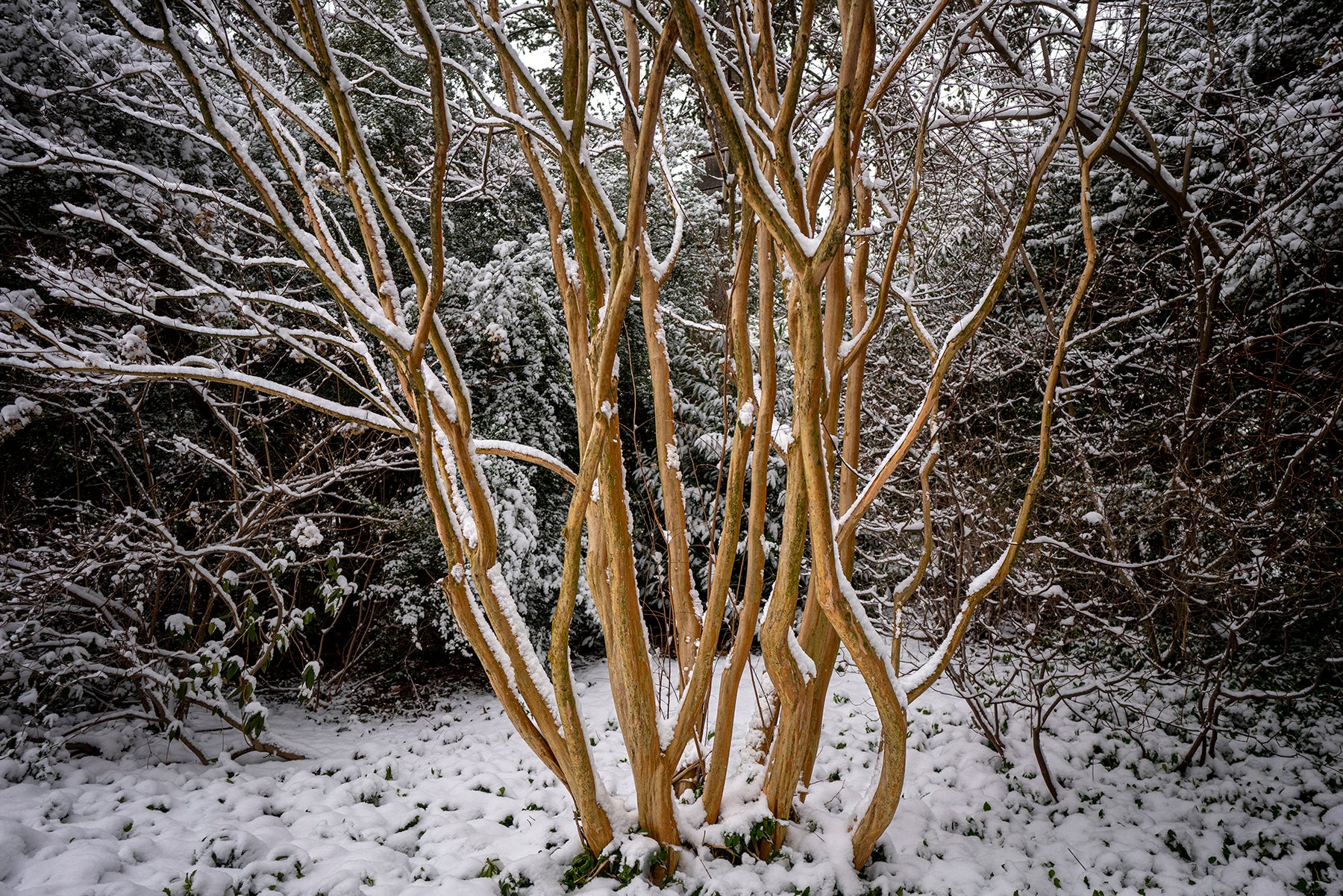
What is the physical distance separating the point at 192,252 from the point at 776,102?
386 cm

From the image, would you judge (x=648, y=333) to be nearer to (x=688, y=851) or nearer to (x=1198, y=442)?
(x=688, y=851)

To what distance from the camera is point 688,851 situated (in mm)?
2047

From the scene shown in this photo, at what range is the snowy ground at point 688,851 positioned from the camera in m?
2.01

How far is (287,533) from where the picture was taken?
12.7 feet

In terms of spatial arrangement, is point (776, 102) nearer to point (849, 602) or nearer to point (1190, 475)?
point (849, 602)

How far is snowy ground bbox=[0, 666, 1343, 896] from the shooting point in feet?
6.60

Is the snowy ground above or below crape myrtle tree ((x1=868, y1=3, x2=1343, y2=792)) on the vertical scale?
below

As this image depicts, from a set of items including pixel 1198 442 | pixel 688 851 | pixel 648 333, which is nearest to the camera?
pixel 688 851

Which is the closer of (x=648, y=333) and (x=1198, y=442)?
(x=648, y=333)

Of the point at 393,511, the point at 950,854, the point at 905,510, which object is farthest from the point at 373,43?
the point at 950,854

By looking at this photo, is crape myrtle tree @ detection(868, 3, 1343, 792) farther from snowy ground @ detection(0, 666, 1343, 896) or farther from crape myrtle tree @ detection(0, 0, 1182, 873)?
crape myrtle tree @ detection(0, 0, 1182, 873)

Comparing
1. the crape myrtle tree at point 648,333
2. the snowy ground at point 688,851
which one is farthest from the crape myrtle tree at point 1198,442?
the crape myrtle tree at point 648,333

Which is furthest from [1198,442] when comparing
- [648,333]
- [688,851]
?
[688,851]

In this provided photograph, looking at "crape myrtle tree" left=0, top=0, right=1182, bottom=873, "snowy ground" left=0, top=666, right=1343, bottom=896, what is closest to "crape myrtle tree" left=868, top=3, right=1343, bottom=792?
"snowy ground" left=0, top=666, right=1343, bottom=896
